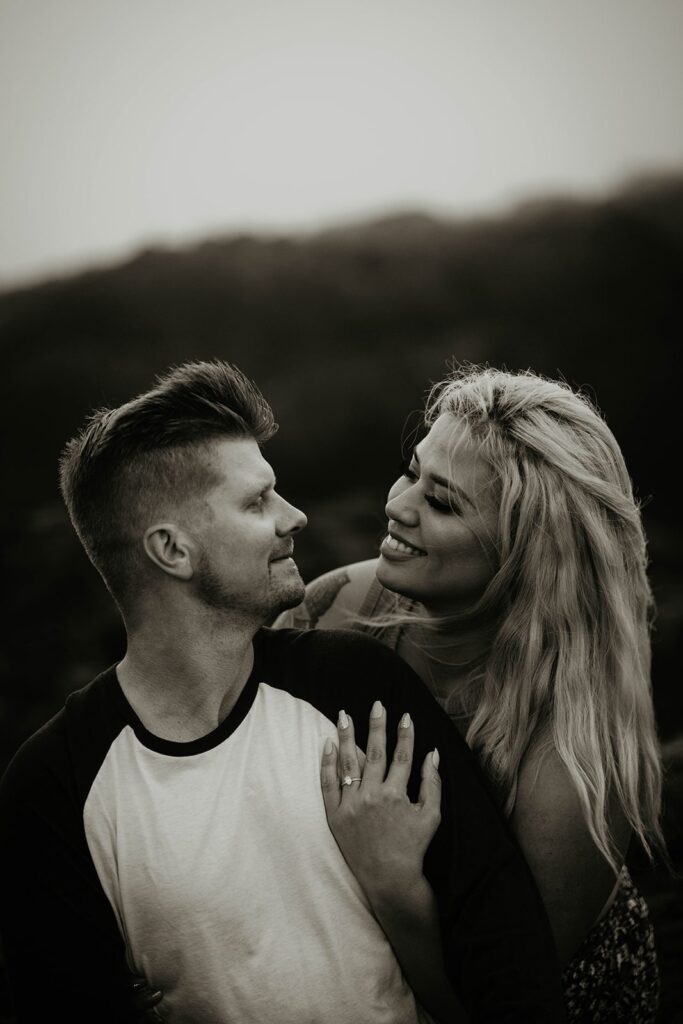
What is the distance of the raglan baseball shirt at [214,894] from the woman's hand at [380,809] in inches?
1.1

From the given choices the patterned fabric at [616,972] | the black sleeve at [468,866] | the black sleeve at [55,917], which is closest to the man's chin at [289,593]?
the black sleeve at [468,866]

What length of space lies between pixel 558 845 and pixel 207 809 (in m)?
0.68

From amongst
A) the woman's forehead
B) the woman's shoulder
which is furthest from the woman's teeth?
the woman's shoulder

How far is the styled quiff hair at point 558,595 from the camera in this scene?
68.8 inches

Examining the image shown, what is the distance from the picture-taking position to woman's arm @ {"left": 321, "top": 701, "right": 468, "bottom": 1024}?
1381mm

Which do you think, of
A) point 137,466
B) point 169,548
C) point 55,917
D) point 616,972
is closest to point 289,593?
point 169,548

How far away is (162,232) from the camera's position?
3.20 meters

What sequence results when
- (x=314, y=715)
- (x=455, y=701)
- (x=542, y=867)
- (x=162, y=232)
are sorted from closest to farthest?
(x=314, y=715) → (x=542, y=867) → (x=455, y=701) → (x=162, y=232)

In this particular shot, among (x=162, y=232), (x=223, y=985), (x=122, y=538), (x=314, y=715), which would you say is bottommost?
(x=223, y=985)

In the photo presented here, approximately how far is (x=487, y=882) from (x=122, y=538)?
779 mm

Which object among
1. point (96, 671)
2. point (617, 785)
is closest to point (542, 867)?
point (617, 785)

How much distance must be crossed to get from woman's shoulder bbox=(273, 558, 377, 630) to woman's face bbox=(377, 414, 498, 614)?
340mm

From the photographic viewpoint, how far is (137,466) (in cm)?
142

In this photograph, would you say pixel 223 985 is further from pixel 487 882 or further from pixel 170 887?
pixel 487 882
